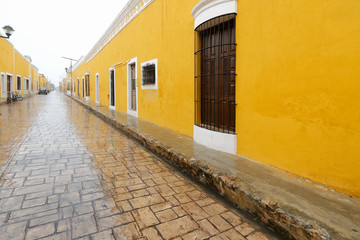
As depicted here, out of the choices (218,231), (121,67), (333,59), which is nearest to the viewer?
(218,231)

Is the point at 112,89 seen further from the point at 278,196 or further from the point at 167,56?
the point at 278,196

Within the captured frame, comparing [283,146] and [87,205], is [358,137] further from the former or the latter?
[87,205]

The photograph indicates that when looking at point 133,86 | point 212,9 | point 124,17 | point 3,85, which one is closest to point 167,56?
point 212,9

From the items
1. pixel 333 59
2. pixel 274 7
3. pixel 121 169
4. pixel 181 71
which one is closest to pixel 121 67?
pixel 181 71

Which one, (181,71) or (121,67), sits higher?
(121,67)

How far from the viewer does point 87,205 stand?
7.77 ft

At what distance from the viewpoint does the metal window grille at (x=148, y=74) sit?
702 centimetres

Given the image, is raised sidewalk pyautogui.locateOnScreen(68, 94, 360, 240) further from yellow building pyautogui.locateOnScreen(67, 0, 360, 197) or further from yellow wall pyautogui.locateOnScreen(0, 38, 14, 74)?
yellow wall pyautogui.locateOnScreen(0, 38, 14, 74)

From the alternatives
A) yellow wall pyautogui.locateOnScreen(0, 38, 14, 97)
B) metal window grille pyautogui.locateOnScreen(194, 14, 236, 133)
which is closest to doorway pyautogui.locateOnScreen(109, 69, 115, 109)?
metal window grille pyautogui.locateOnScreen(194, 14, 236, 133)

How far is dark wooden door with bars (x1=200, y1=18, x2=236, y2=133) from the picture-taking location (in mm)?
3859

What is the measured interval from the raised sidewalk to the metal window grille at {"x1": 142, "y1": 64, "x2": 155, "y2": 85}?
12.8 feet

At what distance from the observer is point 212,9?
3.83 m

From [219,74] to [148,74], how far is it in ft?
13.1

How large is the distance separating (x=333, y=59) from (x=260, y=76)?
98cm
